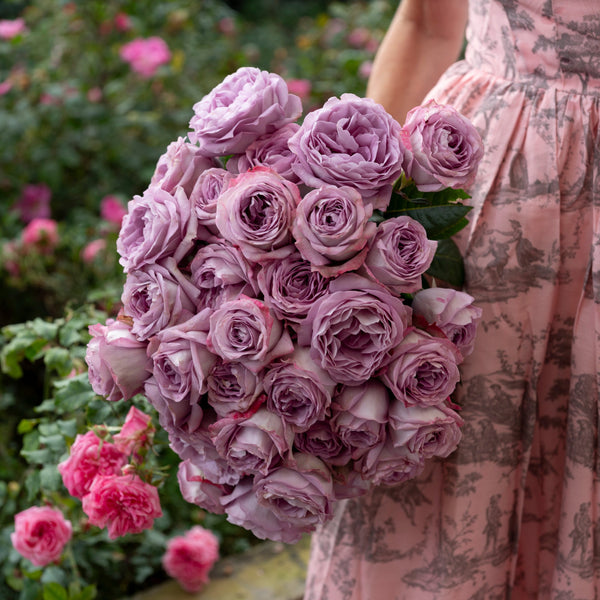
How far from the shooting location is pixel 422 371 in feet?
2.83

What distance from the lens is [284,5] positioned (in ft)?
14.7

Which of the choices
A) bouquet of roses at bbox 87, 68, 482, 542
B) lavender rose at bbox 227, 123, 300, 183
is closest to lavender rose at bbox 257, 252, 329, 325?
bouquet of roses at bbox 87, 68, 482, 542

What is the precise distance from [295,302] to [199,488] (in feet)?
0.94

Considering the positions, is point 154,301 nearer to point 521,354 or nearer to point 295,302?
point 295,302

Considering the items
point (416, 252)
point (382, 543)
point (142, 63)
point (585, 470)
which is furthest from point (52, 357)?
point (142, 63)

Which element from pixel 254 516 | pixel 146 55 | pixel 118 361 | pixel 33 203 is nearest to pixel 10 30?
pixel 146 55

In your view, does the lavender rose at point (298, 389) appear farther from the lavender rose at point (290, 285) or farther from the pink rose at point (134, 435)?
the pink rose at point (134, 435)

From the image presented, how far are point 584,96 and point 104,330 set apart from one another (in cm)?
63

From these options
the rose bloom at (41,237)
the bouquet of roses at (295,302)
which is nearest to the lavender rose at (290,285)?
the bouquet of roses at (295,302)

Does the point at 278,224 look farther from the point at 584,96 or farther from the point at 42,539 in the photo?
the point at 42,539

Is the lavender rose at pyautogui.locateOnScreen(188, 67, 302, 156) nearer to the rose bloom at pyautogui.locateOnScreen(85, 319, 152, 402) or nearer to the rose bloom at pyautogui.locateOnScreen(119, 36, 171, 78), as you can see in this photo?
the rose bloom at pyautogui.locateOnScreen(85, 319, 152, 402)

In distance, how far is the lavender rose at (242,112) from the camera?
90cm

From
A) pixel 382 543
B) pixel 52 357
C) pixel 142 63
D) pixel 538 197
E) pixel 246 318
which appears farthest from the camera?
pixel 142 63

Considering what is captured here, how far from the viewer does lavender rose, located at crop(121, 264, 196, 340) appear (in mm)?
861
